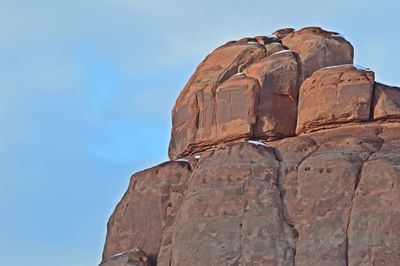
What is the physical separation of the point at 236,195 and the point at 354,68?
5.97 m

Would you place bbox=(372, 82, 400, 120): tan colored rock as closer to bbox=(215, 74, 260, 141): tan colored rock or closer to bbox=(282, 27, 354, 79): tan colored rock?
bbox=(282, 27, 354, 79): tan colored rock

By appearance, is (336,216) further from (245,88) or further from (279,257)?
(245,88)

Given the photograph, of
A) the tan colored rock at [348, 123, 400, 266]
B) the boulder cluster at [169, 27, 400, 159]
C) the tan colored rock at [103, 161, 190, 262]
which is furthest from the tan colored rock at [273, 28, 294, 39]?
the tan colored rock at [348, 123, 400, 266]

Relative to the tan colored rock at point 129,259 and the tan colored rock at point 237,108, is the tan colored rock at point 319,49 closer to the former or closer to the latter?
the tan colored rock at point 237,108

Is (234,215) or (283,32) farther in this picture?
(283,32)

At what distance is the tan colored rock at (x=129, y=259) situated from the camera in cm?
4831

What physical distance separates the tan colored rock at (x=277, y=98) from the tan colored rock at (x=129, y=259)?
5575 millimetres

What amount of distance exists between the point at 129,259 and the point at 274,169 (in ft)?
18.7

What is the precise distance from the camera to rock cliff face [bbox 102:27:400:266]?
44.7m

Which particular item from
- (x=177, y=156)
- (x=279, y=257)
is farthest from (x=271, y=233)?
(x=177, y=156)

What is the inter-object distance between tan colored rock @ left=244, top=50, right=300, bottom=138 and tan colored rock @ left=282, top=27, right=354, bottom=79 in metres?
0.60

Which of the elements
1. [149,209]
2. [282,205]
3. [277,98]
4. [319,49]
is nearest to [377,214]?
[282,205]

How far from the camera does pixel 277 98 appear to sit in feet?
164

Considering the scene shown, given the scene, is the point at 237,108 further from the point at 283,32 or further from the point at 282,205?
the point at 283,32
